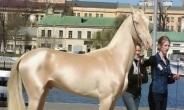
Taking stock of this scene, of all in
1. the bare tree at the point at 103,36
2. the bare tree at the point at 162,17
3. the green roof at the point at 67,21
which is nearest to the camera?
the bare tree at the point at 103,36

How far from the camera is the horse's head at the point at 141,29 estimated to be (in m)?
6.34

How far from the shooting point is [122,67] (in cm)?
645

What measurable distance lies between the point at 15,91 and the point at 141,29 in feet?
5.39

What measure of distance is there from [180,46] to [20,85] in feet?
340

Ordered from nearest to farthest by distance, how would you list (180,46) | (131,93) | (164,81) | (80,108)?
(164,81), (131,93), (80,108), (180,46)

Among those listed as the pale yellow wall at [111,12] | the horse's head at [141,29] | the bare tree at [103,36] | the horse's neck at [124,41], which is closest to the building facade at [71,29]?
the bare tree at [103,36]

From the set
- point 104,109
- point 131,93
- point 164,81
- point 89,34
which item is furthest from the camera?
point 89,34

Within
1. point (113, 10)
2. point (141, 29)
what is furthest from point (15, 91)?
point (113, 10)

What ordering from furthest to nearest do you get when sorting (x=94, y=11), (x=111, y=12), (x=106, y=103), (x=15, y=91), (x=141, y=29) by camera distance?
(x=94, y=11) → (x=111, y=12) → (x=15, y=91) → (x=141, y=29) → (x=106, y=103)

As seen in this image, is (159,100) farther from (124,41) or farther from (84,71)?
(84,71)

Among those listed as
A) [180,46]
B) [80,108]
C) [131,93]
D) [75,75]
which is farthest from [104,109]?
[180,46]

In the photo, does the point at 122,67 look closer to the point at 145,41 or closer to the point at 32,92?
the point at 145,41

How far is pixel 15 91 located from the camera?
6496mm

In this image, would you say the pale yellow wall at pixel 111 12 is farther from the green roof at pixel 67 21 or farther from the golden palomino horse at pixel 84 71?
the golden palomino horse at pixel 84 71
